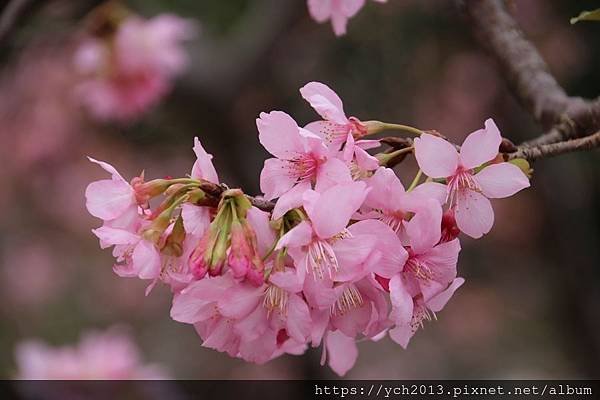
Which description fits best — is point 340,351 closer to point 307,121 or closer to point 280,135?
point 280,135

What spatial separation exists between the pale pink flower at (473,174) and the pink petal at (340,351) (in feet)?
0.70

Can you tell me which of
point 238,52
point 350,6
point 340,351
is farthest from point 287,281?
point 238,52

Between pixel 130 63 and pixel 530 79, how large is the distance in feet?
3.91

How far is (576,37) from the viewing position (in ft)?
7.89

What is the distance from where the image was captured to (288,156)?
0.69 m

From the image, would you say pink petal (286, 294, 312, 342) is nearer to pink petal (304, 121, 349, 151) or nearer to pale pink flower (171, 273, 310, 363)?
pale pink flower (171, 273, 310, 363)

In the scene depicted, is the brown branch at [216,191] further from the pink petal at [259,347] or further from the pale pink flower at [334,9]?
the pale pink flower at [334,9]

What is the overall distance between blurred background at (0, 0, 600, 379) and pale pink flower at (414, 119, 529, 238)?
96cm

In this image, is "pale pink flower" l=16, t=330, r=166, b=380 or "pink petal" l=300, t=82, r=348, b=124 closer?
"pink petal" l=300, t=82, r=348, b=124

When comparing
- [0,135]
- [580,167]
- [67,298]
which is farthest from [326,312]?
[67,298]

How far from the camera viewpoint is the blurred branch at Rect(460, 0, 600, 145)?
85 centimetres

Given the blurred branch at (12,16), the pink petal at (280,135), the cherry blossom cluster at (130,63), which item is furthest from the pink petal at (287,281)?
the cherry blossom cluster at (130,63)

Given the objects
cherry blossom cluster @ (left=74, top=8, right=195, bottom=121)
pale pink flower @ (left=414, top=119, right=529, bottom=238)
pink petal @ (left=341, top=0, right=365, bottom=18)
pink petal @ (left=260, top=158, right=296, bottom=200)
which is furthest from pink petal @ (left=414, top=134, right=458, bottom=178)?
cherry blossom cluster @ (left=74, top=8, right=195, bottom=121)

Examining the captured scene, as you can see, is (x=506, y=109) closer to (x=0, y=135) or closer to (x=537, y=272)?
(x=537, y=272)
